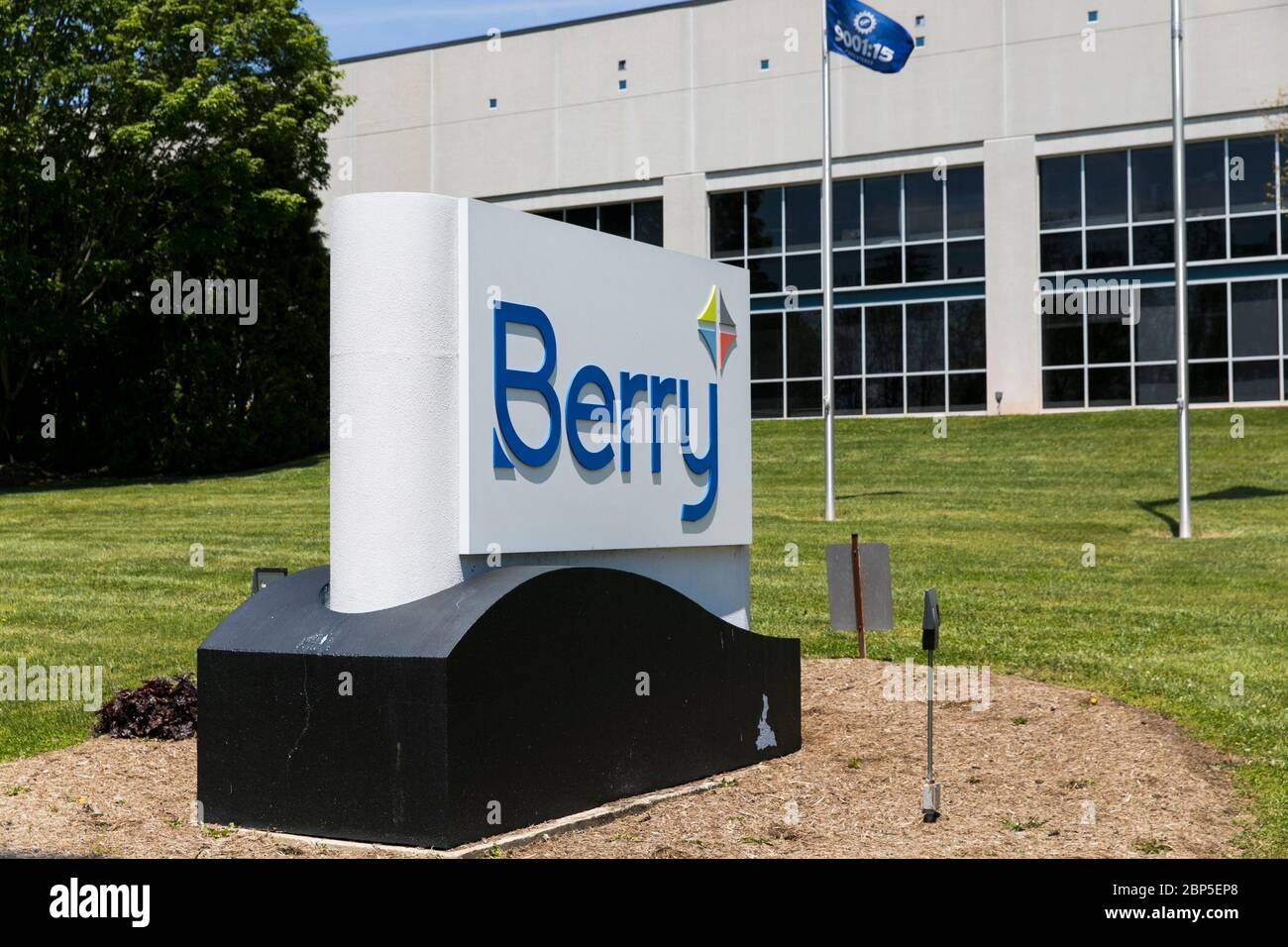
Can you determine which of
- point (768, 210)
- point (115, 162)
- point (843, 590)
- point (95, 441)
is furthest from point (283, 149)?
point (843, 590)

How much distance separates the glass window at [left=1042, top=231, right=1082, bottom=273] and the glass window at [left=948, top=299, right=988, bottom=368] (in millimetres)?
1857

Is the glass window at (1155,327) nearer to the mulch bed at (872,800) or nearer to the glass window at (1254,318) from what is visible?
the glass window at (1254,318)

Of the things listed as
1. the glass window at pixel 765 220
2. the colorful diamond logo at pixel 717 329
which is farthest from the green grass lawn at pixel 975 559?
the glass window at pixel 765 220

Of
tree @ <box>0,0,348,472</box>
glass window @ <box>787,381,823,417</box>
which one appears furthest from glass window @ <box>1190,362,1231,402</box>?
tree @ <box>0,0,348,472</box>

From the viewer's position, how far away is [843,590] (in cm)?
1038

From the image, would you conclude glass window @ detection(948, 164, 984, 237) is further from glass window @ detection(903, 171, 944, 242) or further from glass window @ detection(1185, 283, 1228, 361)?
glass window @ detection(1185, 283, 1228, 361)

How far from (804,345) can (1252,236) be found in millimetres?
10967

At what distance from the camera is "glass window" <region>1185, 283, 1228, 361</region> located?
32969 millimetres

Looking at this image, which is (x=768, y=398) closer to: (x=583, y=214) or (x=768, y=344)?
(x=768, y=344)

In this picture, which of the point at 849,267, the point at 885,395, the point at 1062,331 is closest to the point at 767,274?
the point at 849,267

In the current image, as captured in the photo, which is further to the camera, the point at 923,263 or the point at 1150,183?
the point at 923,263

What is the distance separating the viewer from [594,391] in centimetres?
743

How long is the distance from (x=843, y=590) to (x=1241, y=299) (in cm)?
2608

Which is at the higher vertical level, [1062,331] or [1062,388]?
[1062,331]
